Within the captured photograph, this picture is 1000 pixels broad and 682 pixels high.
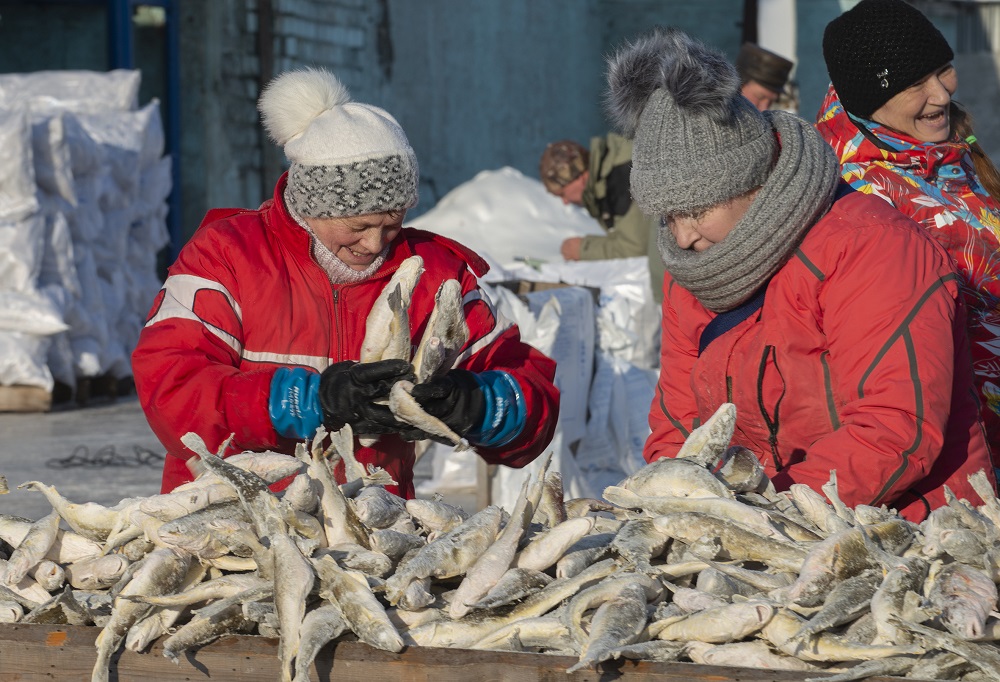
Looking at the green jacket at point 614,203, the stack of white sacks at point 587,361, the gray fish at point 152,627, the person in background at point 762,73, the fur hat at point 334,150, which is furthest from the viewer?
the green jacket at point 614,203

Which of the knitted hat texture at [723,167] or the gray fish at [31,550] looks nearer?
the gray fish at [31,550]

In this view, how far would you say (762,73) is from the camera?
6.83 m

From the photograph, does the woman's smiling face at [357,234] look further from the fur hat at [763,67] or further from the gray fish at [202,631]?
the fur hat at [763,67]

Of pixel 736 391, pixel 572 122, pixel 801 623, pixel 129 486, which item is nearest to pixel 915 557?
pixel 801 623

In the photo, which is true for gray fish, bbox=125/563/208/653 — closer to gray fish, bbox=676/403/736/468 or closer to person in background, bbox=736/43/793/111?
gray fish, bbox=676/403/736/468

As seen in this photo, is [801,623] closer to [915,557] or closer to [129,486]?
[915,557]

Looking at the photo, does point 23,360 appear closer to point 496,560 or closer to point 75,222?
point 75,222

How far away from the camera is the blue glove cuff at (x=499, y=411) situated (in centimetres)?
263

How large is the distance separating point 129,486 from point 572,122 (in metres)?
12.2

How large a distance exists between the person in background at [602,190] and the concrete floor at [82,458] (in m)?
1.53

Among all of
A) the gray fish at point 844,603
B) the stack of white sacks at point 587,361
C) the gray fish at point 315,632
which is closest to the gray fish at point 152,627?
the gray fish at point 315,632

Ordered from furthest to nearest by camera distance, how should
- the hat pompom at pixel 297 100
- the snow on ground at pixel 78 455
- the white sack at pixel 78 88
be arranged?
1. the white sack at pixel 78 88
2. the snow on ground at pixel 78 455
3. the hat pompom at pixel 297 100

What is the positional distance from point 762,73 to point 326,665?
17.9 ft

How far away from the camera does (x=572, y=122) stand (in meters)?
18.0
